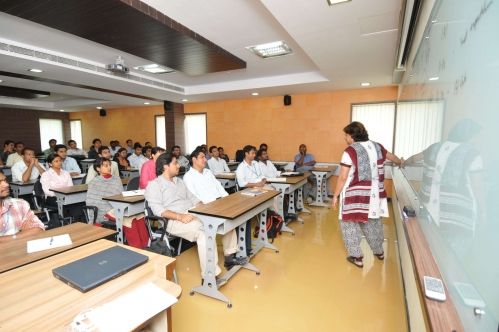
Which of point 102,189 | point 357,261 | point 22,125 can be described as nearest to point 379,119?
point 357,261

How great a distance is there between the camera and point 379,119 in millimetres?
6074

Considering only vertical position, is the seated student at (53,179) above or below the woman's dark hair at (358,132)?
below

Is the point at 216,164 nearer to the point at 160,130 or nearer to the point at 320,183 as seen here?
the point at 320,183

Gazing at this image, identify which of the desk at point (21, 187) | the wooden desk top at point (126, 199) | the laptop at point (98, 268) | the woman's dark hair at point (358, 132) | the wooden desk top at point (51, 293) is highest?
the woman's dark hair at point (358, 132)

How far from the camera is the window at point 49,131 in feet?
35.7

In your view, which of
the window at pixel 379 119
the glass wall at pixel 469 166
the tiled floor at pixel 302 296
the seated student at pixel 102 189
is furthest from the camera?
the window at pixel 379 119

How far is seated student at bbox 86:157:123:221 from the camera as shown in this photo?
10.6ft

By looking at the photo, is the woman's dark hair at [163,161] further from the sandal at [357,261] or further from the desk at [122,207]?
the sandal at [357,261]

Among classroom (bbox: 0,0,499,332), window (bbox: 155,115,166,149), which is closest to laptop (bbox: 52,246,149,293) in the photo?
classroom (bbox: 0,0,499,332)

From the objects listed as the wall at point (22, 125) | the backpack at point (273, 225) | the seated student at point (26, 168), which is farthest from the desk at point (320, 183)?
the wall at point (22, 125)

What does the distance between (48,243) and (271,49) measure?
370 centimetres

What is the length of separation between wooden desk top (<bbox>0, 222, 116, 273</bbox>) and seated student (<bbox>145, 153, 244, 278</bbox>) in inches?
29.6

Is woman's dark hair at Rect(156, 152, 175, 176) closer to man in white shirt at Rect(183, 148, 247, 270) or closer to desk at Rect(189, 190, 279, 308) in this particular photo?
man in white shirt at Rect(183, 148, 247, 270)

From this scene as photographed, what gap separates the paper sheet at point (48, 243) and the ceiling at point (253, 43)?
7.74 ft
